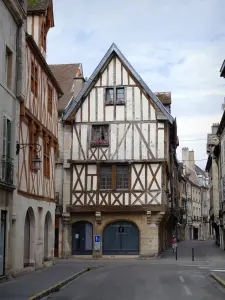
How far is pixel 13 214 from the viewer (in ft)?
52.6

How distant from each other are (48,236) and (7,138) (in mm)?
8129

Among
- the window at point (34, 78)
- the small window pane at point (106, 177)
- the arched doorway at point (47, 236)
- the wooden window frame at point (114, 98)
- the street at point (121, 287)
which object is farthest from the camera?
the wooden window frame at point (114, 98)

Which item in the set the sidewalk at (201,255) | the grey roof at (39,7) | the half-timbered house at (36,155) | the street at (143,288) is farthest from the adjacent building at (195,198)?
the street at (143,288)

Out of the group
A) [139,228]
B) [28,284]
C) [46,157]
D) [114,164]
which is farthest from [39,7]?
[139,228]

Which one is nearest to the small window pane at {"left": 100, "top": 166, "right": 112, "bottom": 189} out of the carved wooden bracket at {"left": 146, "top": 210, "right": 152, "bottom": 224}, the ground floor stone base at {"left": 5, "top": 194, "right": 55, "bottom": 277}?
the carved wooden bracket at {"left": 146, "top": 210, "right": 152, "bottom": 224}

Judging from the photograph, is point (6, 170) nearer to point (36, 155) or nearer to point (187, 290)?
point (36, 155)

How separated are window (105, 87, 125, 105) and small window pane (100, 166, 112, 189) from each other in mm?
4028

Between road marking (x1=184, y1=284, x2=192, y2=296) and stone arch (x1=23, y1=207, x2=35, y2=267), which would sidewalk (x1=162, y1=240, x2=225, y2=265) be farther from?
road marking (x1=184, y1=284, x2=192, y2=296)

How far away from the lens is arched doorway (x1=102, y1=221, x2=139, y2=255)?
1189 inches

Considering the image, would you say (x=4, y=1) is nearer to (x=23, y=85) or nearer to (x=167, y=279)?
(x=23, y=85)

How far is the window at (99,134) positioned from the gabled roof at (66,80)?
3102 millimetres

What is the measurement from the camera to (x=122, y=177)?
1196 inches

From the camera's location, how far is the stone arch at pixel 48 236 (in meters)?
22.2

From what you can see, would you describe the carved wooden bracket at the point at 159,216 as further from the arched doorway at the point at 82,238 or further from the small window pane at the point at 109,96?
the small window pane at the point at 109,96
